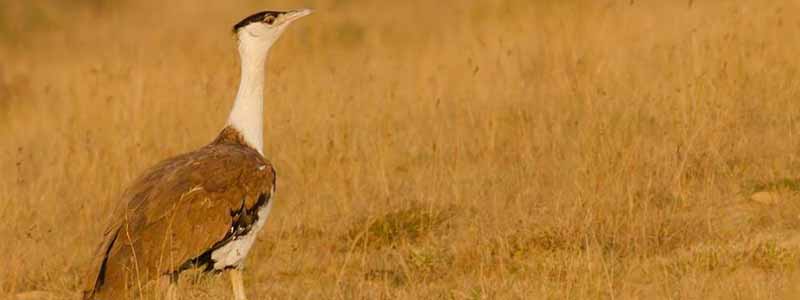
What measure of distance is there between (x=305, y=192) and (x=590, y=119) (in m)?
1.72

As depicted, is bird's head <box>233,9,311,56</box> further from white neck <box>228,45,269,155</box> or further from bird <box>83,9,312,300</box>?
bird <box>83,9,312,300</box>

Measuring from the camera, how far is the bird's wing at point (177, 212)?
6.08 m

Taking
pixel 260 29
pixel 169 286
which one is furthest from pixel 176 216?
pixel 260 29

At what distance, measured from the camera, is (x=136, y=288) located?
6113 mm

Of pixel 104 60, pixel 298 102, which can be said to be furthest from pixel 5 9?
pixel 298 102

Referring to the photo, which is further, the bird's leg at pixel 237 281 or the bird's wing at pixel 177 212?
the bird's leg at pixel 237 281

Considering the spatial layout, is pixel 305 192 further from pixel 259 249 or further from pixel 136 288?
pixel 136 288

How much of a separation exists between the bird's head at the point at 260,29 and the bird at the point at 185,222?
576mm

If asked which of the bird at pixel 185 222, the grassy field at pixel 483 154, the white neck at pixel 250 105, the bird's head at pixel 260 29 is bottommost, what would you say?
the grassy field at pixel 483 154

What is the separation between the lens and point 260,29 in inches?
283

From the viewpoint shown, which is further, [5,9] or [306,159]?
[5,9]

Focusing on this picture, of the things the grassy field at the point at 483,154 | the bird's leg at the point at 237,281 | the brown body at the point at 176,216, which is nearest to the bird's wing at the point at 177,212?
the brown body at the point at 176,216

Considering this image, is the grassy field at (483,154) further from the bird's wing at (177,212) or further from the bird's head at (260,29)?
the bird's head at (260,29)

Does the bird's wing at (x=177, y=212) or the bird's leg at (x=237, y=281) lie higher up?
the bird's wing at (x=177, y=212)
